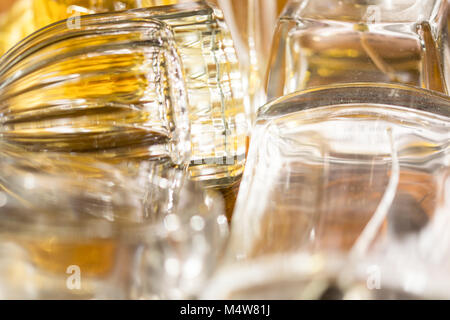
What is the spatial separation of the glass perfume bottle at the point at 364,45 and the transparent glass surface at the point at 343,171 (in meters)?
0.05

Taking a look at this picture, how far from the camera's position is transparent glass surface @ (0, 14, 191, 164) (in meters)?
0.27

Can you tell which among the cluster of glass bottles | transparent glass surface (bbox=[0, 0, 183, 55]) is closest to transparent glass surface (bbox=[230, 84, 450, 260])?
the cluster of glass bottles

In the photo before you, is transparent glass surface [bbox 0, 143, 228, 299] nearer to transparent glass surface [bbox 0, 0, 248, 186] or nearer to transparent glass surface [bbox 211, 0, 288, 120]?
transparent glass surface [bbox 0, 0, 248, 186]

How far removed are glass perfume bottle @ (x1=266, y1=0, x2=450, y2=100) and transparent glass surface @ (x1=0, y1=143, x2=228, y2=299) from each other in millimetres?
125

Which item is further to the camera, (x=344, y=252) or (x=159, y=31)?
(x=159, y=31)

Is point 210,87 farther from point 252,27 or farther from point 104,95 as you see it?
point 252,27

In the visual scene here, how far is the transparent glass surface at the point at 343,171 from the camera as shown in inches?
7.7

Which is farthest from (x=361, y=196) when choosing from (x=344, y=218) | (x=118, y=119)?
(x=118, y=119)

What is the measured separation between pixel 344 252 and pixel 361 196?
45mm

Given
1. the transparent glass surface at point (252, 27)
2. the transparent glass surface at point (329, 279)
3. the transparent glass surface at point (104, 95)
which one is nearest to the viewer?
the transparent glass surface at point (329, 279)

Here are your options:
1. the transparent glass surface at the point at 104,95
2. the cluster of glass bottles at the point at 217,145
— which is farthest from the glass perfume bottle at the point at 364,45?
the transparent glass surface at the point at 104,95

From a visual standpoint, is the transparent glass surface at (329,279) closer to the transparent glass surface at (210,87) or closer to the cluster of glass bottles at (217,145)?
the cluster of glass bottles at (217,145)

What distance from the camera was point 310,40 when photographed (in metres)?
0.35
